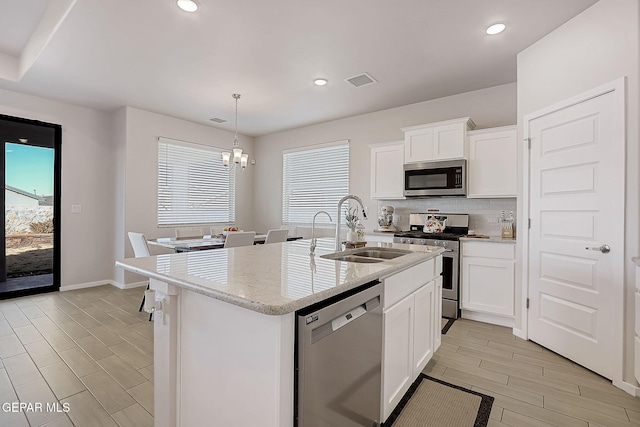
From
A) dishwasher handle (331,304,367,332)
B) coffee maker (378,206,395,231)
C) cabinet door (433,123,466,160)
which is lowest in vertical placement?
dishwasher handle (331,304,367,332)

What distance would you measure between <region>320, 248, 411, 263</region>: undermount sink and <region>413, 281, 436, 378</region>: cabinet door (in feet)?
1.04

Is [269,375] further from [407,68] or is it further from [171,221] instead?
[171,221]

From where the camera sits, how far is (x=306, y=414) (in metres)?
1.07

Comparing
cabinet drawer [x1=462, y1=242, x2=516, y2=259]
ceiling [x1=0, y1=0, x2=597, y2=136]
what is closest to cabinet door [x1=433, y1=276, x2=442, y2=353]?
cabinet drawer [x1=462, y1=242, x2=516, y2=259]

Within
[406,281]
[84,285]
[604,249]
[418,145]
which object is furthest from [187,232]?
[604,249]

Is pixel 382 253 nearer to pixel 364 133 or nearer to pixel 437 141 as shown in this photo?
pixel 437 141

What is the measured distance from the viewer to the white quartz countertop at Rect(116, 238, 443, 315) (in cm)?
103

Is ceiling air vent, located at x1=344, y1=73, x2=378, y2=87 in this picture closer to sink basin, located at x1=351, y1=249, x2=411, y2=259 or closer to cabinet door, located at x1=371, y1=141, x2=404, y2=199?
cabinet door, located at x1=371, y1=141, x2=404, y2=199

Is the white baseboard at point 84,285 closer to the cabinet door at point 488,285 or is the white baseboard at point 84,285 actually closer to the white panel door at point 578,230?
the cabinet door at point 488,285

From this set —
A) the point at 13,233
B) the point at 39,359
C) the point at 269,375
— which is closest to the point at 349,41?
the point at 269,375

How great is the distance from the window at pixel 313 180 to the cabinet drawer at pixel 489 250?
7.40ft

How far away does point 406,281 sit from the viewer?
1799 mm

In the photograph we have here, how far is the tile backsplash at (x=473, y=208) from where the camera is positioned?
146 inches

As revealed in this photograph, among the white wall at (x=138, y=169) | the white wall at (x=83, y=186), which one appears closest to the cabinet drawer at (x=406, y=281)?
the white wall at (x=138, y=169)
